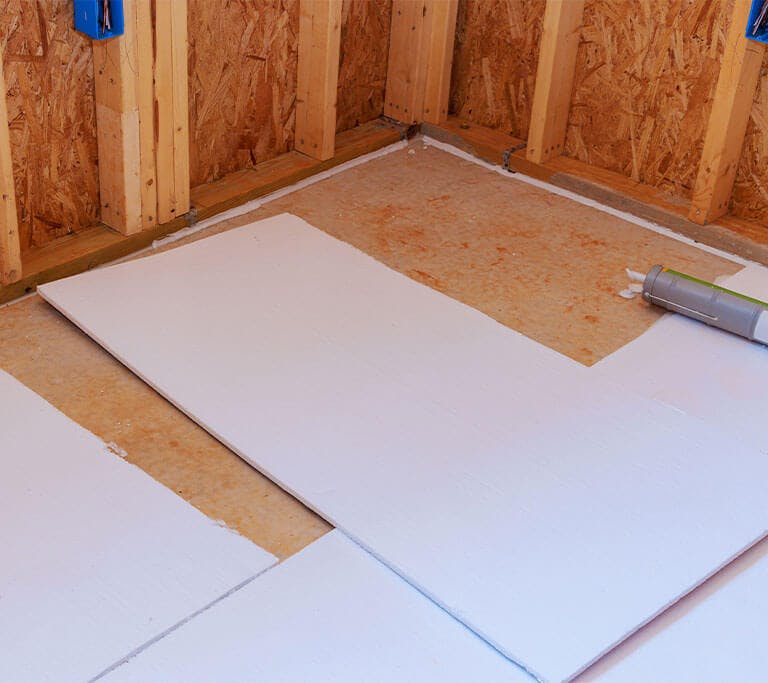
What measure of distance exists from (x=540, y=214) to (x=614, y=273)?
381mm

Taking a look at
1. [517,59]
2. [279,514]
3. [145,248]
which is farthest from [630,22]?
[279,514]

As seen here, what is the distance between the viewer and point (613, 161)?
12.2 feet

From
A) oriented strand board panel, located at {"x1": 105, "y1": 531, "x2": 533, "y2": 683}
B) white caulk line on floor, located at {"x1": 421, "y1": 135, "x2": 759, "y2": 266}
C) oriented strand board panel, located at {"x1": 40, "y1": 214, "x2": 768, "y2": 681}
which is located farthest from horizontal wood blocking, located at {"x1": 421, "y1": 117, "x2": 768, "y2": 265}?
oriented strand board panel, located at {"x1": 105, "y1": 531, "x2": 533, "y2": 683}

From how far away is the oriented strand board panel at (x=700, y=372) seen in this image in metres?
2.70

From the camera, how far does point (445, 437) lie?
2.52 m

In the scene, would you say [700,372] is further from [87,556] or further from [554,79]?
[87,556]

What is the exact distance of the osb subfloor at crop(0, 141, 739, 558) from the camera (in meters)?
2.40

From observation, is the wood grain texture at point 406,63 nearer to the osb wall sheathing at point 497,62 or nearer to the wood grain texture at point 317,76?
the osb wall sheathing at point 497,62

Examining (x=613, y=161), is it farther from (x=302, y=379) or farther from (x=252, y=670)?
(x=252, y=670)

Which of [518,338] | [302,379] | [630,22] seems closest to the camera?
[302,379]

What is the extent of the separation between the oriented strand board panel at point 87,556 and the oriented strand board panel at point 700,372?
3.60 ft

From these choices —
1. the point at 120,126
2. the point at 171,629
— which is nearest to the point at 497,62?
the point at 120,126

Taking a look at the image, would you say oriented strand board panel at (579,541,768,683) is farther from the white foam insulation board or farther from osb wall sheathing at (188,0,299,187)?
osb wall sheathing at (188,0,299,187)

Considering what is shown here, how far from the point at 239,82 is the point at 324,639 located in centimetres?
195
